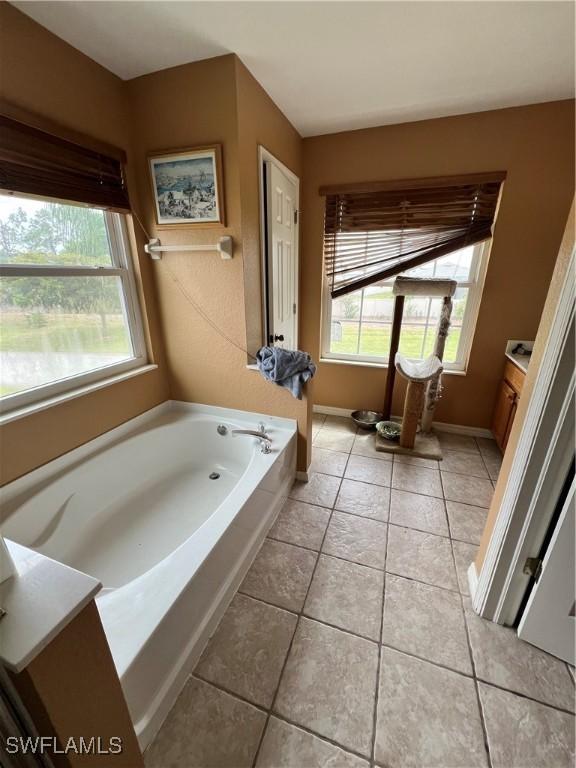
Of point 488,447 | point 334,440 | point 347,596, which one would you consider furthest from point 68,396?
point 488,447

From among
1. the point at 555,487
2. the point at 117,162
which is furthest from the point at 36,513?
the point at 555,487

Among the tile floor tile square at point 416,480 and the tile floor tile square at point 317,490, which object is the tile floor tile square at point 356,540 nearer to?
the tile floor tile square at point 317,490

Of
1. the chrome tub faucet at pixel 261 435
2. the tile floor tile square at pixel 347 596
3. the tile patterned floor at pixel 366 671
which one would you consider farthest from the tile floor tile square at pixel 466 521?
the chrome tub faucet at pixel 261 435

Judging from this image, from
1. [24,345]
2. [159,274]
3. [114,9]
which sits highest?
[114,9]

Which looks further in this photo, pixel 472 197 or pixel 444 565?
pixel 472 197

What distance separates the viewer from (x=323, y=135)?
245 cm

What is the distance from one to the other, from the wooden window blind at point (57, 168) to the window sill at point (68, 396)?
0.94 meters

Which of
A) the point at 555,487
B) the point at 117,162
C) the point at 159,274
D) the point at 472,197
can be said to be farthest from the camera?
the point at 472,197

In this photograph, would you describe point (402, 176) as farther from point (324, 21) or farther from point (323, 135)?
point (324, 21)

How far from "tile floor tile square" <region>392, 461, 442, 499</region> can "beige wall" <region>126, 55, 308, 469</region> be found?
0.70 m

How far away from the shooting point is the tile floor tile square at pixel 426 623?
121 centimetres

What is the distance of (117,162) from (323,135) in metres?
1.59

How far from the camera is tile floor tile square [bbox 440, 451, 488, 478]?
2.28 meters

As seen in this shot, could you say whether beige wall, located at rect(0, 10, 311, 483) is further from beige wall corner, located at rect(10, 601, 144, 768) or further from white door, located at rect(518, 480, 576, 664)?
white door, located at rect(518, 480, 576, 664)
